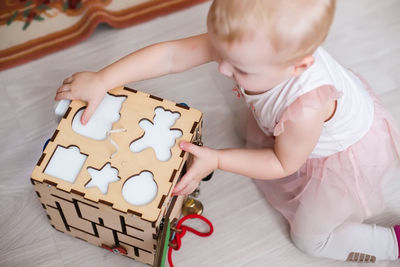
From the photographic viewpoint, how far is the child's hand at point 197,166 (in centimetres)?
79

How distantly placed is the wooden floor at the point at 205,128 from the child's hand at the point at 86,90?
281mm

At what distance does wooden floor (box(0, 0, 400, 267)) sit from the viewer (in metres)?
0.98

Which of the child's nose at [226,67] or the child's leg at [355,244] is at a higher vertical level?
the child's nose at [226,67]

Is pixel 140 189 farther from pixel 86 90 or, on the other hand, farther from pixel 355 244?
pixel 355 244

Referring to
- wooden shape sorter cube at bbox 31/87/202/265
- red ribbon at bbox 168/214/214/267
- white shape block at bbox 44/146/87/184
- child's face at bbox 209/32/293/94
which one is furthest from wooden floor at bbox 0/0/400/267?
child's face at bbox 209/32/293/94

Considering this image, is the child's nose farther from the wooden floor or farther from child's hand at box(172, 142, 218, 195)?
the wooden floor

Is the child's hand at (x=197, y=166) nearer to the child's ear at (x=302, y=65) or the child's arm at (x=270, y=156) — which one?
the child's arm at (x=270, y=156)

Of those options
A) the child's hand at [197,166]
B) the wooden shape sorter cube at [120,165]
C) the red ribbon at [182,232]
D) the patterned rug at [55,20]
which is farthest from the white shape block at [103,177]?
the patterned rug at [55,20]

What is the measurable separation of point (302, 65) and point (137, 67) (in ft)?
1.05

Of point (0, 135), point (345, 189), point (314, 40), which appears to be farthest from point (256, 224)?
point (0, 135)

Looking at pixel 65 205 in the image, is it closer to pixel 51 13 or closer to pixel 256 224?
pixel 256 224

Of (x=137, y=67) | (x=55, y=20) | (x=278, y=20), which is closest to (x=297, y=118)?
(x=278, y=20)

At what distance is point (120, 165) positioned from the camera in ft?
2.46

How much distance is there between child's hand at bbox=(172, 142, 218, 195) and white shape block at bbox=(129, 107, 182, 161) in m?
0.04
